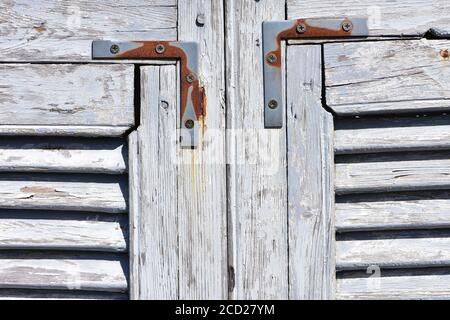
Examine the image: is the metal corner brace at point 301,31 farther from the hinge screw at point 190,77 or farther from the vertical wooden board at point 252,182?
the hinge screw at point 190,77

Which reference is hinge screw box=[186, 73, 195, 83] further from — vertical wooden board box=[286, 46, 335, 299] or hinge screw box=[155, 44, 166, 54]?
vertical wooden board box=[286, 46, 335, 299]

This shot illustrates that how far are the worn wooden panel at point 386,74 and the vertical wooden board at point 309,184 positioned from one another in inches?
1.8

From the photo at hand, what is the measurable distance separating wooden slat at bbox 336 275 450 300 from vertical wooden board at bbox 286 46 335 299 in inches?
2.0

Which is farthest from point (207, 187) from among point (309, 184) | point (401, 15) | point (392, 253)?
point (401, 15)

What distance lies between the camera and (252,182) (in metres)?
1.93

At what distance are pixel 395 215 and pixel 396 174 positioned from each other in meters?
0.09

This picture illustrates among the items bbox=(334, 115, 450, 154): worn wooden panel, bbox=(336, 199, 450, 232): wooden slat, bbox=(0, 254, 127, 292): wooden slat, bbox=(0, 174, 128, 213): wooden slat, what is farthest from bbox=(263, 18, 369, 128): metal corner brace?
bbox=(0, 254, 127, 292): wooden slat

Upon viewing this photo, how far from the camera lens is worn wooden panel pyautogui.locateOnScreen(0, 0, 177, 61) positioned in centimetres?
197

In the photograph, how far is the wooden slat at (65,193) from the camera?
1.98 metres

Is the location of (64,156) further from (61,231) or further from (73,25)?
(73,25)

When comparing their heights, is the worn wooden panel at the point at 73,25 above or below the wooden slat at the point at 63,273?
above

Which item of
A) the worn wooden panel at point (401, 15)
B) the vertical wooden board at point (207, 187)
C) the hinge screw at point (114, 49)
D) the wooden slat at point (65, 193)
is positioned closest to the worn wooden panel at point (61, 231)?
the wooden slat at point (65, 193)

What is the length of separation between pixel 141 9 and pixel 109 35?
0.10 metres

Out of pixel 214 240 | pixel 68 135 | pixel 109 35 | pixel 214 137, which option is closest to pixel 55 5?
pixel 109 35
